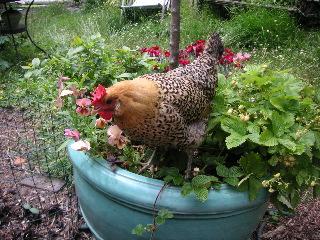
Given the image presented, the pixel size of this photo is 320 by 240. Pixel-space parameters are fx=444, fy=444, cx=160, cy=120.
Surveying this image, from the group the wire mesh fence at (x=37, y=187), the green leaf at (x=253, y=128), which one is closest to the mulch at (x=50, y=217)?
the wire mesh fence at (x=37, y=187)

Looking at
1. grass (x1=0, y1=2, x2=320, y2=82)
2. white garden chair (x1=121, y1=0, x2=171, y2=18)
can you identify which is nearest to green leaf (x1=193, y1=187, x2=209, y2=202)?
grass (x1=0, y1=2, x2=320, y2=82)

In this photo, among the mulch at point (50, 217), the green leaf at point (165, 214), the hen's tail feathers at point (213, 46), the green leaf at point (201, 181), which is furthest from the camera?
the mulch at point (50, 217)

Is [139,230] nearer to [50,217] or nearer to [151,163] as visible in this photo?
[151,163]

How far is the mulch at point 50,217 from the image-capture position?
2.87 metres

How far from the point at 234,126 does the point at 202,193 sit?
0.36 metres

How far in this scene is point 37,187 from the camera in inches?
128

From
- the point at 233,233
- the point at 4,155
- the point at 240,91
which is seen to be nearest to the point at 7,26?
the point at 4,155

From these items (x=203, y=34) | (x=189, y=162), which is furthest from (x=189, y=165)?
(x=203, y=34)

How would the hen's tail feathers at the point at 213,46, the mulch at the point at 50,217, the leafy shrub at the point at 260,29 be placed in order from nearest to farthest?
the hen's tail feathers at the point at 213,46 < the mulch at the point at 50,217 < the leafy shrub at the point at 260,29

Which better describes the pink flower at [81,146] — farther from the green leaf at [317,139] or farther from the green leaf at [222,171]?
the green leaf at [317,139]

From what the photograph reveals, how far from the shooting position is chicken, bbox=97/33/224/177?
1.97 m

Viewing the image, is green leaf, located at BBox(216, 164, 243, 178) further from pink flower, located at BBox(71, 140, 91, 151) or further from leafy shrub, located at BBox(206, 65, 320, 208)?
pink flower, located at BBox(71, 140, 91, 151)

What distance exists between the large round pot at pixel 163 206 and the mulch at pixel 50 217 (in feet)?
2.42

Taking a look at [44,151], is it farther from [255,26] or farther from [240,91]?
[255,26]
